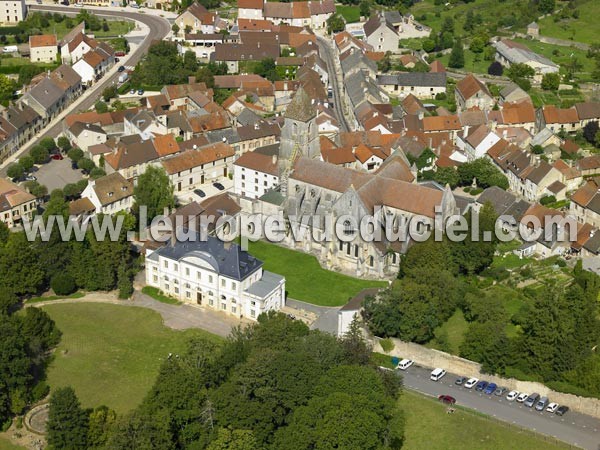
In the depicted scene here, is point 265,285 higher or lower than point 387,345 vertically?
higher

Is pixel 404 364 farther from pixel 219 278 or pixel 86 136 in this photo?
pixel 86 136

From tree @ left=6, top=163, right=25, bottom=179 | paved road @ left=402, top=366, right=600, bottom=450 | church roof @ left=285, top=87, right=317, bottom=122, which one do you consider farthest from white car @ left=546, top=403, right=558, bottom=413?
tree @ left=6, top=163, right=25, bottom=179

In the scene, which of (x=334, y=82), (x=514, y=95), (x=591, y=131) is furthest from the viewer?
(x=334, y=82)

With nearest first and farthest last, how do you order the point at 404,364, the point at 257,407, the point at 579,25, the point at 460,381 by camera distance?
the point at 257,407, the point at 460,381, the point at 404,364, the point at 579,25

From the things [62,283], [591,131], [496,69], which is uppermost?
[591,131]

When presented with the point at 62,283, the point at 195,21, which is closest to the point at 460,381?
the point at 62,283
